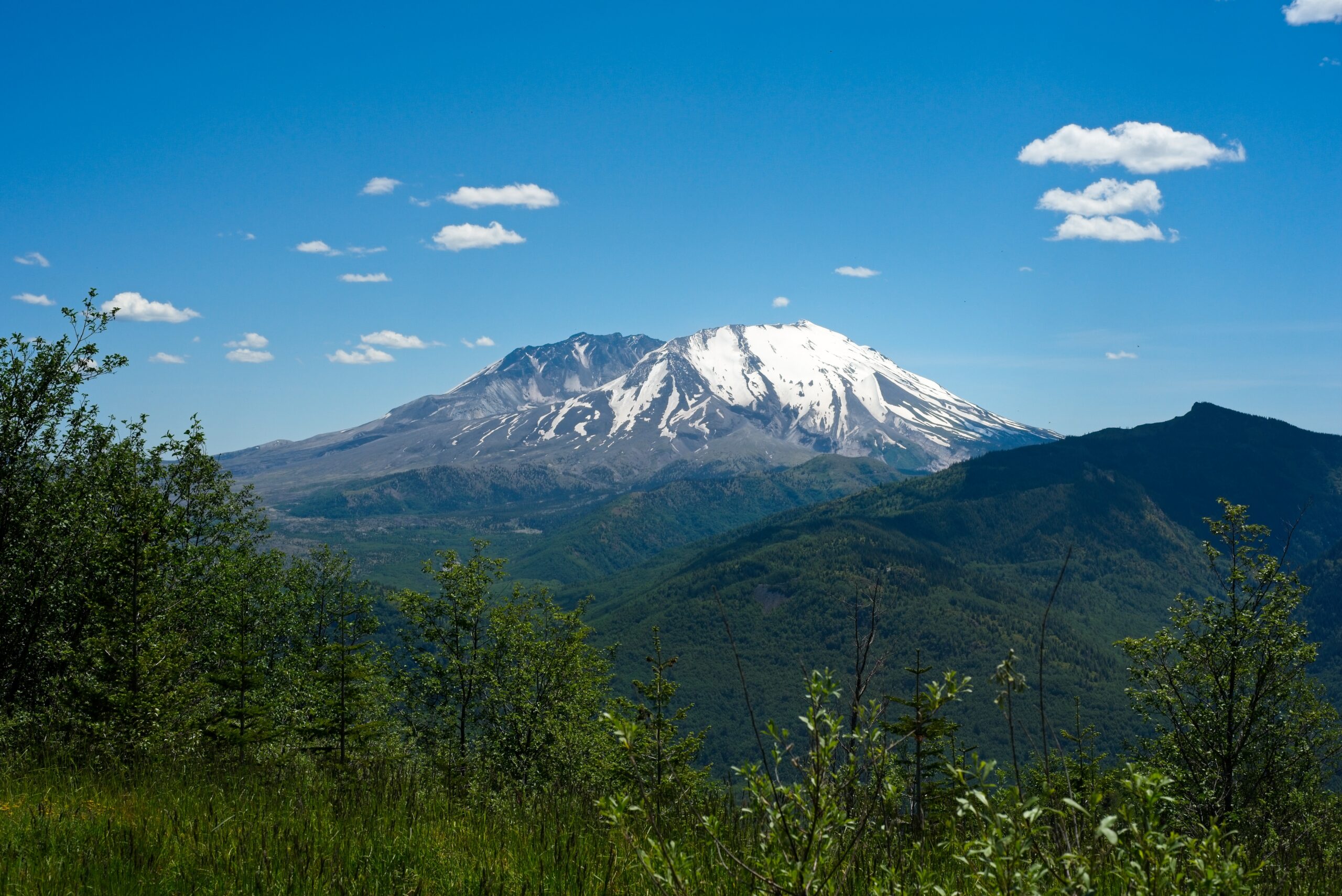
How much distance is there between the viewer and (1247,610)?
56.2ft

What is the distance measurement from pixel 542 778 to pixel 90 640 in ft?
69.0

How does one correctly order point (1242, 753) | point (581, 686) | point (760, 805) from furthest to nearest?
point (581, 686), point (1242, 753), point (760, 805)

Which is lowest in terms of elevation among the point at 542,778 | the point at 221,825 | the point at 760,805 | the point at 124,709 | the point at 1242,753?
the point at 542,778

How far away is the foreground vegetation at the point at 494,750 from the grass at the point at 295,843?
0.09 feet

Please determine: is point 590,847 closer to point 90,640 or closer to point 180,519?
point 90,640

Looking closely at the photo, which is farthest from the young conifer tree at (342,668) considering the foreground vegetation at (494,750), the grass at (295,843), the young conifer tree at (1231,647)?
the young conifer tree at (1231,647)

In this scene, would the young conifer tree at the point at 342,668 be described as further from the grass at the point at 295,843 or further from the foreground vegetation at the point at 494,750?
the grass at the point at 295,843

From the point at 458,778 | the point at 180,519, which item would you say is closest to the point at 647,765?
the point at 458,778

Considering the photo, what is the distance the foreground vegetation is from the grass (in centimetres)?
3

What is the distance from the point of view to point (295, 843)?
4.59 m

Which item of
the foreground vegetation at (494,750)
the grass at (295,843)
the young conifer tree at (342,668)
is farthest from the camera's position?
the young conifer tree at (342,668)

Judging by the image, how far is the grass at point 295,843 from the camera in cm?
425

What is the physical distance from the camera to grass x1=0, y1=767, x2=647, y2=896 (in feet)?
14.0

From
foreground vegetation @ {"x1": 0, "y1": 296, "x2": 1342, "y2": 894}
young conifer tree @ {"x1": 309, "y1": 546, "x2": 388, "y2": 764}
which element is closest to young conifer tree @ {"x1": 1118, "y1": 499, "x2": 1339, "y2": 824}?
foreground vegetation @ {"x1": 0, "y1": 296, "x2": 1342, "y2": 894}
